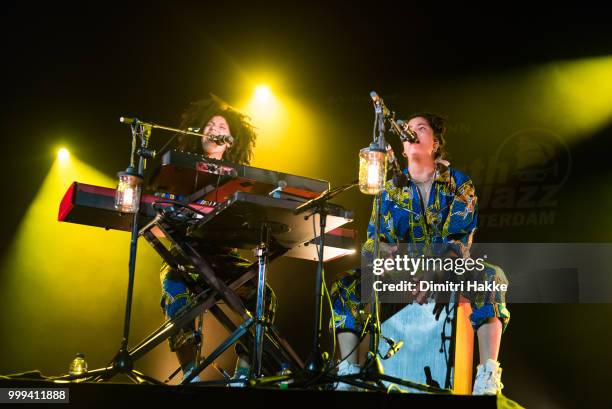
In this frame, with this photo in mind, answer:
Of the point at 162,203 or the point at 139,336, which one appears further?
the point at 139,336

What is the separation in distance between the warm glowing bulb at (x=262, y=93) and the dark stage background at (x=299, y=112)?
0.24 ft

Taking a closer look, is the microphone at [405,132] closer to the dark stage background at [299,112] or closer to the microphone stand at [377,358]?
the microphone stand at [377,358]

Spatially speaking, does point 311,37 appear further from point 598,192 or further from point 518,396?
point 518,396

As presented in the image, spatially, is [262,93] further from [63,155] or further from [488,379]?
[488,379]

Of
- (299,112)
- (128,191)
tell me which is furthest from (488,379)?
(299,112)

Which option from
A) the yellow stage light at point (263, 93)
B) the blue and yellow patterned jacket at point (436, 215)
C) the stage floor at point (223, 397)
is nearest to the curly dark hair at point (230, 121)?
the blue and yellow patterned jacket at point (436, 215)

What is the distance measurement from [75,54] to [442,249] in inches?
158

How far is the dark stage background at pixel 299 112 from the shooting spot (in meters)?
4.75

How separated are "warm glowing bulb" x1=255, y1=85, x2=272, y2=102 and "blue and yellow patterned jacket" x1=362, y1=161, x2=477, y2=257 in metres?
2.69

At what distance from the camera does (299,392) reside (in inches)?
83.8

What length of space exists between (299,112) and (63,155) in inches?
84.4

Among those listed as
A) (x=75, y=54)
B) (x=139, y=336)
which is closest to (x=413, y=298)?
(x=139, y=336)

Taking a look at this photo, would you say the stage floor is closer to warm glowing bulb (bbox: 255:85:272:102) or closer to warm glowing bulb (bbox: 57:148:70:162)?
warm glowing bulb (bbox: 57:148:70:162)

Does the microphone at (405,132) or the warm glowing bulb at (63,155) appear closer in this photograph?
the microphone at (405,132)
